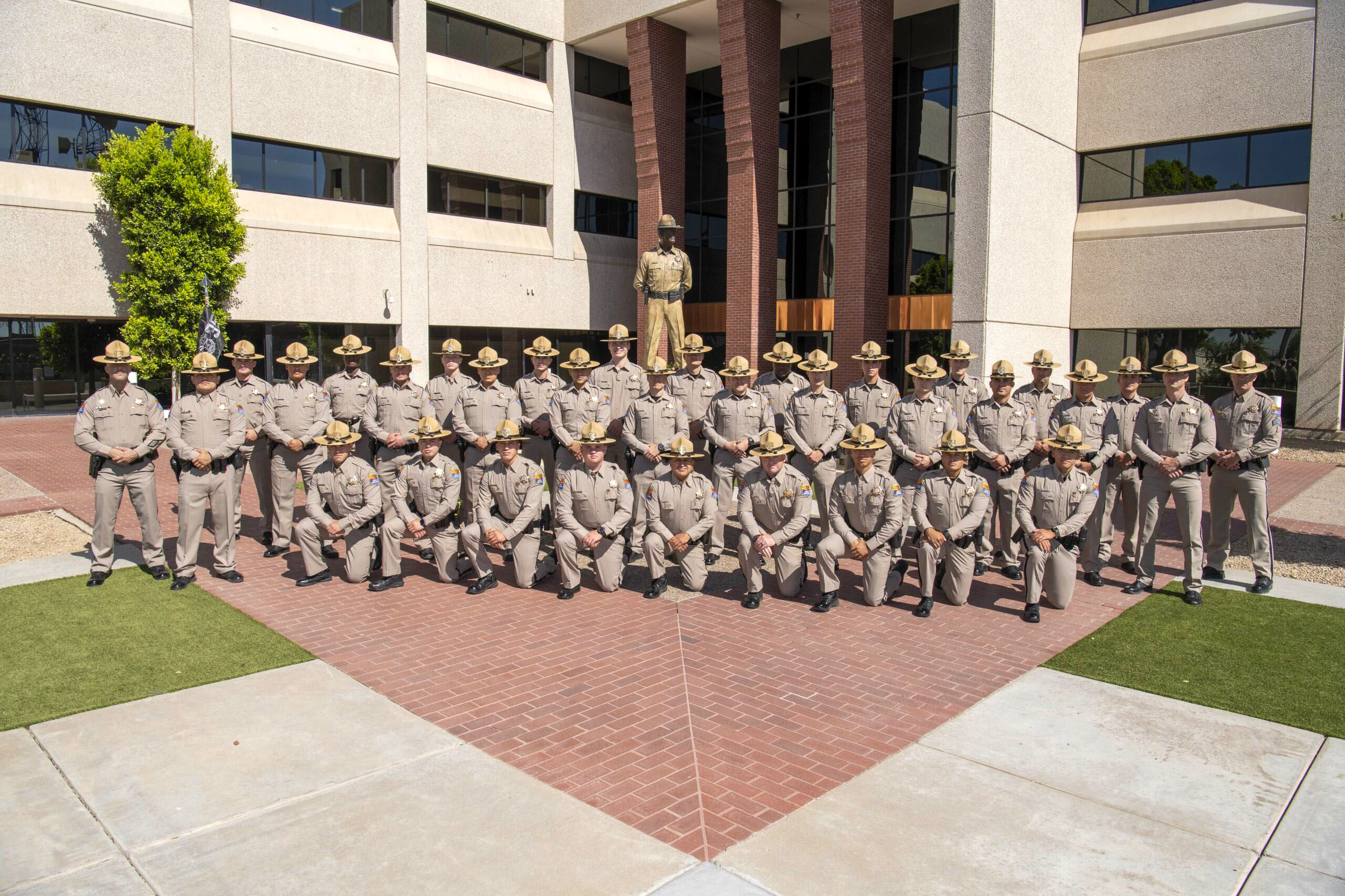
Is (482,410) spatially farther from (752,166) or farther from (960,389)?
(752,166)

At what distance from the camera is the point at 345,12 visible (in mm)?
22062

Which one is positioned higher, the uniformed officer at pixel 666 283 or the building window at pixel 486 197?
the building window at pixel 486 197

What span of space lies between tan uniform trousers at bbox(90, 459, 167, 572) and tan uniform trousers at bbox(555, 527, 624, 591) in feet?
13.5

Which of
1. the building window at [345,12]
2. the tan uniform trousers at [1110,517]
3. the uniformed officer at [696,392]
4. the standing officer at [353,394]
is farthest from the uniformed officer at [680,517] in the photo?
the building window at [345,12]

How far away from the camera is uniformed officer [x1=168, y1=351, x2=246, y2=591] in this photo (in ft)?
30.3

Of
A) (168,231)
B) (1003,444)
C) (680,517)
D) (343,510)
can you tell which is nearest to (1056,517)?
(1003,444)

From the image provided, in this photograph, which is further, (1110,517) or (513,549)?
(1110,517)

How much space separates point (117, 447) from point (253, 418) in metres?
1.69

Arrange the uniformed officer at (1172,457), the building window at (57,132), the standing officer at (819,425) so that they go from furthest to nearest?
the building window at (57,132) → the standing officer at (819,425) → the uniformed officer at (1172,457)

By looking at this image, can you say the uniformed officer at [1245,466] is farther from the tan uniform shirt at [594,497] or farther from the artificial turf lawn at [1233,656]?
the tan uniform shirt at [594,497]

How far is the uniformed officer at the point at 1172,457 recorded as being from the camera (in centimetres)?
909

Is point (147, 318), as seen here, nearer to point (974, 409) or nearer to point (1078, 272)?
point (974, 409)

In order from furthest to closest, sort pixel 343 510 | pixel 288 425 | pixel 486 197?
pixel 486 197 → pixel 288 425 → pixel 343 510

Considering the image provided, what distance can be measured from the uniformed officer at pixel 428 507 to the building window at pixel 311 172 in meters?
14.5
